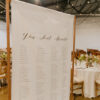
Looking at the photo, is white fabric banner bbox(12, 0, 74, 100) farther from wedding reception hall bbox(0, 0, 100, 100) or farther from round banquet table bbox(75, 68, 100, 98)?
round banquet table bbox(75, 68, 100, 98)

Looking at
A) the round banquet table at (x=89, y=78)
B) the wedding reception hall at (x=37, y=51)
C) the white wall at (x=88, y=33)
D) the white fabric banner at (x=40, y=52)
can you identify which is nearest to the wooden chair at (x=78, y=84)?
the round banquet table at (x=89, y=78)

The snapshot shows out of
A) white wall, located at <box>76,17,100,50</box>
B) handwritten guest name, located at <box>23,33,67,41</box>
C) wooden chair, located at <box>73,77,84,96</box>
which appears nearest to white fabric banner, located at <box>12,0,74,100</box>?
handwritten guest name, located at <box>23,33,67,41</box>

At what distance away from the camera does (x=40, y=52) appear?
1.56 meters

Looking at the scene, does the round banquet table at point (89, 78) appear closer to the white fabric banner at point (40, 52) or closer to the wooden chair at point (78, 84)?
the wooden chair at point (78, 84)

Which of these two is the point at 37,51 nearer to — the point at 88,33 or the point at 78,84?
the point at 78,84

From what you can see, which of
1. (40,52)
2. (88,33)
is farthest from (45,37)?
(88,33)

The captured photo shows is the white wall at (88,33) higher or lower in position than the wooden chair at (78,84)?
higher

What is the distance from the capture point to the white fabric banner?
4.53 feet

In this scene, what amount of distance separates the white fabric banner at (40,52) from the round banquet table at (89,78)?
1660mm

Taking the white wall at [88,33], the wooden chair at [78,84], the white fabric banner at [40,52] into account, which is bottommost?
the wooden chair at [78,84]

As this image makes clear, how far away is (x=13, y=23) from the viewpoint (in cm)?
132

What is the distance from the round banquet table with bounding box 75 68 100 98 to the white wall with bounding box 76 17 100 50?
22.5 ft

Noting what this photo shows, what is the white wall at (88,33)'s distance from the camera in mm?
9645

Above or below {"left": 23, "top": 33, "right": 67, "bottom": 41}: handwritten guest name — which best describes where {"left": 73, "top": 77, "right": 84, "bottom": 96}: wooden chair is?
below
